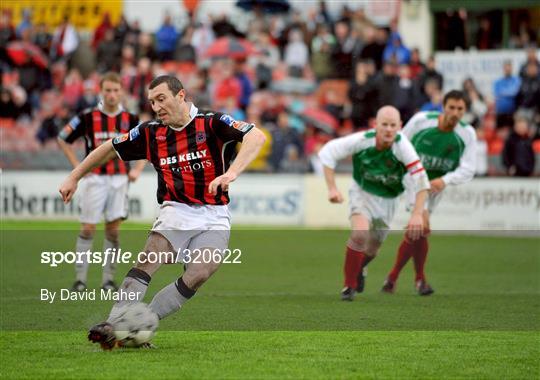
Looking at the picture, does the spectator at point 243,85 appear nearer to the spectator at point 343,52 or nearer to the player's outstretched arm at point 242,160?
the spectator at point 343,52

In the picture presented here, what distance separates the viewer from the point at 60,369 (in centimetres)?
729

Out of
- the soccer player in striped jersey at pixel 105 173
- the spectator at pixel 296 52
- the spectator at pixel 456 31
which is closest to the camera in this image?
the soccer player in striped jersey at pixel 105 173

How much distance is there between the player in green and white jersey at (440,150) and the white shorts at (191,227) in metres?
4.61

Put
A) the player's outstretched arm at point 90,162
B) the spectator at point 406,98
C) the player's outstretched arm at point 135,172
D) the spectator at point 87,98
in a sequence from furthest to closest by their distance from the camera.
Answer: the spectator at point 87,98 → the spectator at point 406,98 → the player's outstretched arm at point 135,172 → the player's outstretched arm at point 90,162

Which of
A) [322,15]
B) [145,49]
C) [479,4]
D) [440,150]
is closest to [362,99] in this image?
[322,15]

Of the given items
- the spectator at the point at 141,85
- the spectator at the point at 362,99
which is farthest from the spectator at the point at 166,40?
the spectator at the point at 362,99

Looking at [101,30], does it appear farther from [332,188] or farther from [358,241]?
[332,188]

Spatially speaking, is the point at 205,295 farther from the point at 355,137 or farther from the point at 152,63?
the point at 152,63

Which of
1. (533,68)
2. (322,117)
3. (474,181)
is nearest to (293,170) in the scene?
(322,117)

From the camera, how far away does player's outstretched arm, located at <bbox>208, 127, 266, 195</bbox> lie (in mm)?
7793

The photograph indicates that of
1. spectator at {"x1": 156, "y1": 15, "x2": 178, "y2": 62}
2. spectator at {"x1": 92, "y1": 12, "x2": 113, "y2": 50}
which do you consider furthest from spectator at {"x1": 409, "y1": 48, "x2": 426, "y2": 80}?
spectator at {"x1": 92, "y1": 12, "x2": 113, "y2": 50}

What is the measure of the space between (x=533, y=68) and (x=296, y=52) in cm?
573

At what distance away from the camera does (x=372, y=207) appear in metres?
12.3

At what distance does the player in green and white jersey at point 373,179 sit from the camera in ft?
37.9
